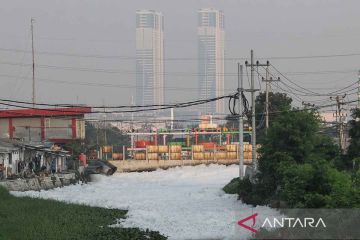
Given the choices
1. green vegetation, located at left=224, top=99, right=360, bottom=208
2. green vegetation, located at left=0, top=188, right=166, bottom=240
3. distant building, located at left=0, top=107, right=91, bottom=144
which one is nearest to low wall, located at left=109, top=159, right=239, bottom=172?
distant building, located at left=0, top=107, right=91, bottom=144

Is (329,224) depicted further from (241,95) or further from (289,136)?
(241,95)

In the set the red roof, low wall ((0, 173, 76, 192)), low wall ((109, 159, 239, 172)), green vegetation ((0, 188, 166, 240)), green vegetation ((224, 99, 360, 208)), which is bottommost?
low wall ((109, 159, 239, 172))

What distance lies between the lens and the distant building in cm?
6375

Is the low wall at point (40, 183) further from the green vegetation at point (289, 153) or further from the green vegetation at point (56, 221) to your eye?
the green vegetation at point (289, 153)

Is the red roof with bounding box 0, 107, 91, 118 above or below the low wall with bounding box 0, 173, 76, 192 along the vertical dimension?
above

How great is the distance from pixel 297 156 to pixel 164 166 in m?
52.7

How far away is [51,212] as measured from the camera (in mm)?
25031

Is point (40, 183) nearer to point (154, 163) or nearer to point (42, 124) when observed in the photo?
point (42, 124)

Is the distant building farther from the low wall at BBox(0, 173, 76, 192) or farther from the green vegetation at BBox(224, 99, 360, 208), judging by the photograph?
the green vegetation at BBox(224, 99, 360, 208)

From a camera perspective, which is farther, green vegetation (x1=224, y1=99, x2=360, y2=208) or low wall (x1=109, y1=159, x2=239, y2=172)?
low wall (x1=109, y1=159, x2=239, y2=172)

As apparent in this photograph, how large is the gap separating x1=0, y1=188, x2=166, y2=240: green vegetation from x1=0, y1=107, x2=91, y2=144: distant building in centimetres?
3479

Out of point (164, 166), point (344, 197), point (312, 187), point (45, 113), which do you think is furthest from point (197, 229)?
point (164, 166)

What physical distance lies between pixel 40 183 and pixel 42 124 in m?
22.6

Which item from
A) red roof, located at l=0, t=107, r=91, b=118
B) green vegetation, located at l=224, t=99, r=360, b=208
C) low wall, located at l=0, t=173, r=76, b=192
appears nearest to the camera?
green vegetation, located at l=224, t=99, r=360, b=208
